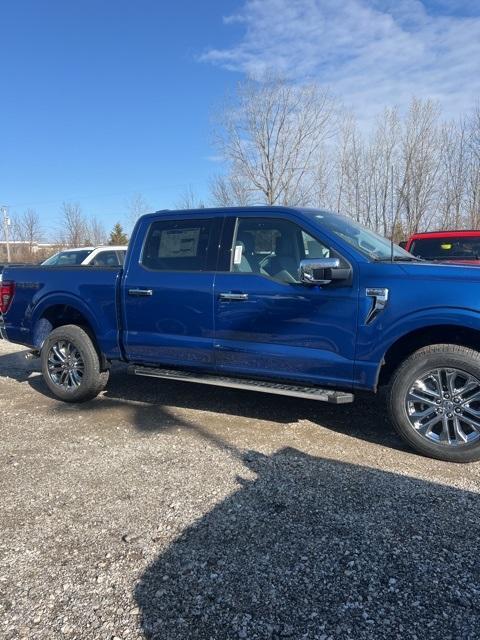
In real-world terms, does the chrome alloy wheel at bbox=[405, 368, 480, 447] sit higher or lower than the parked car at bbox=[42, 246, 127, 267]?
lower

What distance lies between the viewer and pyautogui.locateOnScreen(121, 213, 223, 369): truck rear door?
465 centimetres

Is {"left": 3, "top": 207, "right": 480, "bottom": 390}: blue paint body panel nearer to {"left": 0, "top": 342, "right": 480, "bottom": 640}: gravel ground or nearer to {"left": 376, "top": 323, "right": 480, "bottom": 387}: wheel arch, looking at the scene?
{"left": 376, "top": 323, "right": 480, "bottom": 387}: wheel arch

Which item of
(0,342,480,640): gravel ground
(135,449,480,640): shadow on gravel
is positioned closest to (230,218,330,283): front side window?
(0,342,480,640): gravel ground

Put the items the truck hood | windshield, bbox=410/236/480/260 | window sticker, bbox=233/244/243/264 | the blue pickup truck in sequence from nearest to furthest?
the truck hood, the blue pickup truck, window sticker, bbox=233/244/243/264, windshield, bbox=410/236/480/260

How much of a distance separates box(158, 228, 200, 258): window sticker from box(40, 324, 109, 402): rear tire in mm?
1348

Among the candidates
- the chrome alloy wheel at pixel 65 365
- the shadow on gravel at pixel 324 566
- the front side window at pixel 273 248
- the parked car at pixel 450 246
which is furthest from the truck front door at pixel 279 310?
the parked car at pixel 450 246

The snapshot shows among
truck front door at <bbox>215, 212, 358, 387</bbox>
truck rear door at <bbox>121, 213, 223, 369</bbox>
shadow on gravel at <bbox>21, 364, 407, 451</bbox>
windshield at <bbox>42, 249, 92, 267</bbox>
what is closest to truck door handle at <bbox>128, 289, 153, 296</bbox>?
truck rear door at <bbox>121, 213, 223, 369</bbox>

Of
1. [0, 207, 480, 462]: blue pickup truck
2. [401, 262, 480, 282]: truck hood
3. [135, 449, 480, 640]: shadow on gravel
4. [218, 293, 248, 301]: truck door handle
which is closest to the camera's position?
[135, 449, 480, 640]: shadow on gravel

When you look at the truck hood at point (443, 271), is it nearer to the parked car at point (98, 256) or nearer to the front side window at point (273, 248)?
the front side window at point (273, 248)

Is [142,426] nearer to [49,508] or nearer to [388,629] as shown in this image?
[49,508]

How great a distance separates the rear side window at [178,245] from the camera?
4.76 m

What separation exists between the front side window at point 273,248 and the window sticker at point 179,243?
1.50 feet

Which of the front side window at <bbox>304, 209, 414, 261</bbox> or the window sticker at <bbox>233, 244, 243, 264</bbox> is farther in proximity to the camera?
the window sticker at <bbox>233, 244, 243, 264</bbox>

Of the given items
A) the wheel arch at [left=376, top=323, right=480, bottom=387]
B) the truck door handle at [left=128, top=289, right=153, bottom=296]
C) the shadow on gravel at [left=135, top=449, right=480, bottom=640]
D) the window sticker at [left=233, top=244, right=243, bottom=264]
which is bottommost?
the shadow on gravel at [left=135, top=449, right=480, bottom=640]
